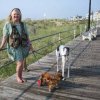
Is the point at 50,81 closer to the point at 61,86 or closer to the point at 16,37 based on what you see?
the point at 61,86

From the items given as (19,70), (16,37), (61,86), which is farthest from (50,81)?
(16,37)

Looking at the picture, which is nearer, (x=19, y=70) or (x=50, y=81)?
(x=50, y=81)

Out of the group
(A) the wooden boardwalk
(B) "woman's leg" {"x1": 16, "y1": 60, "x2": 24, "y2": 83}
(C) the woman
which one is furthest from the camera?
(B) "woman's leg" {"x1": 16, "y1": 60, "x2": 24, "y2": 83}

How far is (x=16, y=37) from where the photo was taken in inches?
274

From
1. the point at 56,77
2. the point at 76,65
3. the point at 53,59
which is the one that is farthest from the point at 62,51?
the point at 53,59

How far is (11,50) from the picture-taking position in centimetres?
714

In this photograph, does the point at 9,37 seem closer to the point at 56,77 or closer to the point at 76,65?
the point at 56,77

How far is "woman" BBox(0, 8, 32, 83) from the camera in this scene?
22.8 ft

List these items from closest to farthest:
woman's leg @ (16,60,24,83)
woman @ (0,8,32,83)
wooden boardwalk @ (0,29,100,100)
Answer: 1. wooden boardwalk @ (0,29,100,100)
2. woman @ (0,8,32,83)
3. woman's leg @ (16,60,24,83)

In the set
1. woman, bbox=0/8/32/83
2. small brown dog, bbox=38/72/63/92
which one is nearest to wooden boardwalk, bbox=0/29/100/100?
small brown dog, bbox=38/72/63/92

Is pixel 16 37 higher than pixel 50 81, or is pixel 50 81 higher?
pixel 16 37

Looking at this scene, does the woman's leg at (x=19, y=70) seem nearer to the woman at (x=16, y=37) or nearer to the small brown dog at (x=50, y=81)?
the woman at (x=16, y=37)

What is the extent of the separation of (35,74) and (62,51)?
3.83 feet

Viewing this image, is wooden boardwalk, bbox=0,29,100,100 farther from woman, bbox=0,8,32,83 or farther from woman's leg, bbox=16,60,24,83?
woman, bbox=0,8,32,83
